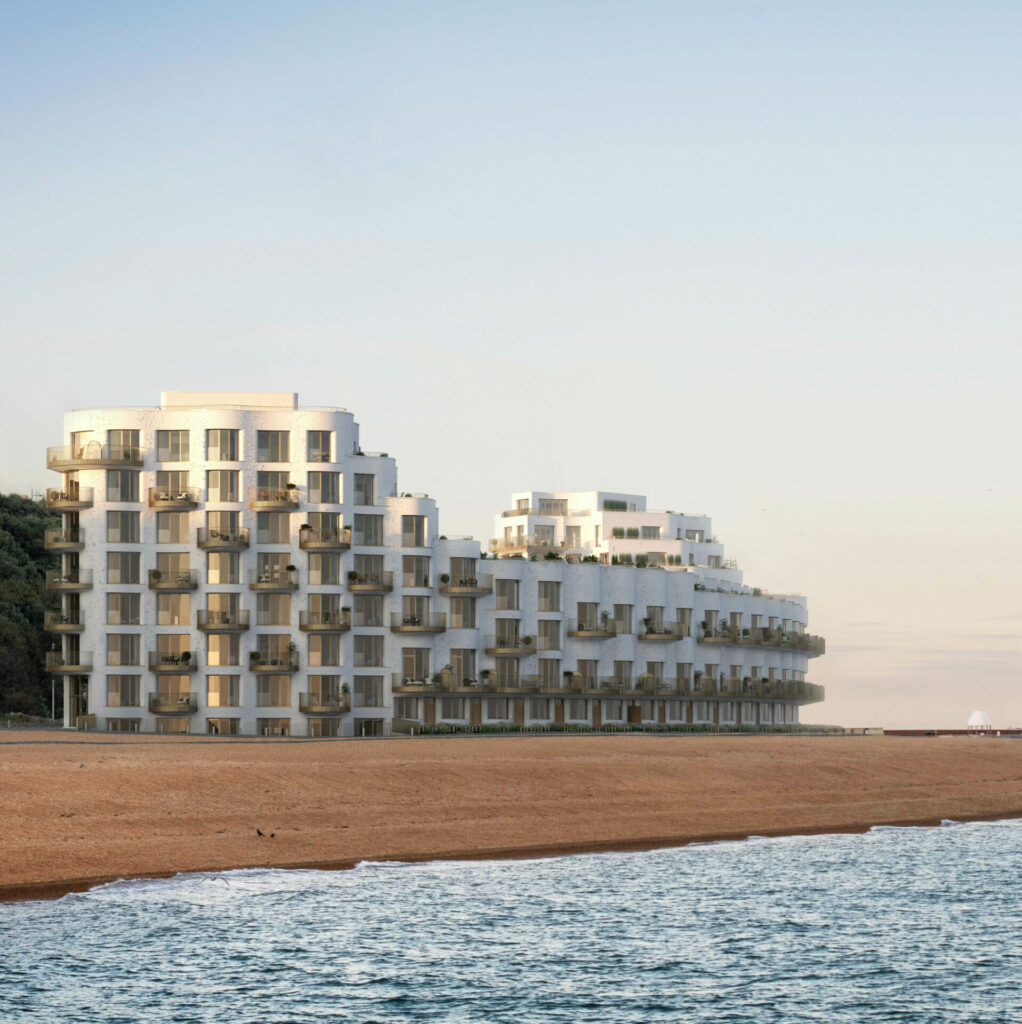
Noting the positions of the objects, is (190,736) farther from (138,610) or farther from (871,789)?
(871,789)

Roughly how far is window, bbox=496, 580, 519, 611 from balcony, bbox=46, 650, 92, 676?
32.2m

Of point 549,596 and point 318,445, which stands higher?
point 318,445

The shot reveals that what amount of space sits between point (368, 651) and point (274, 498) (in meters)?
13.5

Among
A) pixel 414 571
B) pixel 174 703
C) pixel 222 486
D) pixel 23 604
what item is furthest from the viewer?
pixel 23 604

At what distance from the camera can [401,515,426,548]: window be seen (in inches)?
4747

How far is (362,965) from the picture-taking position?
111ft

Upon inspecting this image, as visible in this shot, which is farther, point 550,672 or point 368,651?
point 550,672

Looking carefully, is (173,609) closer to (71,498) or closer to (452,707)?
(71,498)

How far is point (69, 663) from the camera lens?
117375 millimetres

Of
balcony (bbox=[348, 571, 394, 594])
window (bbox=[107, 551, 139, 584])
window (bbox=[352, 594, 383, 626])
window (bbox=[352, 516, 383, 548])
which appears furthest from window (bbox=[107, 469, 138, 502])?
window (bbox=[352, 594, 383, 626])

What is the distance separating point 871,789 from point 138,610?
59.1 metres

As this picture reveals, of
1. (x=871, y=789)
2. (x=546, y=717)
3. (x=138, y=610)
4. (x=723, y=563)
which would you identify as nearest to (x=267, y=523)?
(x=138, y=610)

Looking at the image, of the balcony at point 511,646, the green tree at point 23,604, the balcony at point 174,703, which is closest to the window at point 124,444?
the balcony at point 174,703

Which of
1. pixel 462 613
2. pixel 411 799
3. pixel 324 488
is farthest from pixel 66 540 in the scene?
pixel 411 799
